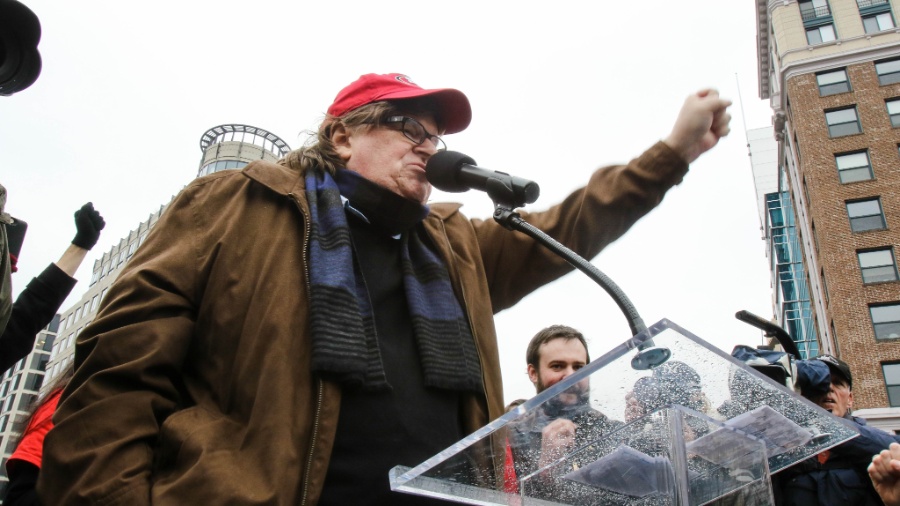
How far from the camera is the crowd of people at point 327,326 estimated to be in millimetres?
1661

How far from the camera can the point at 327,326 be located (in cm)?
187

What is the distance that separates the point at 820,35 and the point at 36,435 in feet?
129

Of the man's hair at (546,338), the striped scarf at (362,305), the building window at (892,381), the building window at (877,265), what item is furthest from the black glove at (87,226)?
the building window at (877,265)

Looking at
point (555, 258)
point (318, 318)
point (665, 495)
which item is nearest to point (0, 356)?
point (318, 318)

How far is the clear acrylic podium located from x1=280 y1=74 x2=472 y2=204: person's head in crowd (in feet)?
3.87

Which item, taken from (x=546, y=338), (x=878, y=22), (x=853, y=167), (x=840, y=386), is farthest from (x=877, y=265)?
(x=546, y=338)

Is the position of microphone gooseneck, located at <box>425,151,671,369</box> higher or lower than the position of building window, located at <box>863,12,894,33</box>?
lower

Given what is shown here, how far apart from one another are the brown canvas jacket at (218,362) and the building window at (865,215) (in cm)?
3179

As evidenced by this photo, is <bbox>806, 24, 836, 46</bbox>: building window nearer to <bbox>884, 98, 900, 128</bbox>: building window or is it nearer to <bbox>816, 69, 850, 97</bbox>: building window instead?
<bbox>816, 69, 850, 97</bbox>: building window

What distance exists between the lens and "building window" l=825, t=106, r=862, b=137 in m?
31.6

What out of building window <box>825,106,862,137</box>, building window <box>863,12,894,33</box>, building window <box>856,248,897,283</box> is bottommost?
building window <box>856,248,897,283</box>

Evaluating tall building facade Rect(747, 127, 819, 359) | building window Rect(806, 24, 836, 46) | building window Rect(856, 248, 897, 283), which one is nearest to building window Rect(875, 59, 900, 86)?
building window Rect(806, 24, 836, 46)

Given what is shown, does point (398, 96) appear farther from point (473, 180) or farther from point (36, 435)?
point (36, 435)

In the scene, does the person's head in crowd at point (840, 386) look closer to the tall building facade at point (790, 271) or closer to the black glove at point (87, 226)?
the black glove at point (87, 226)
